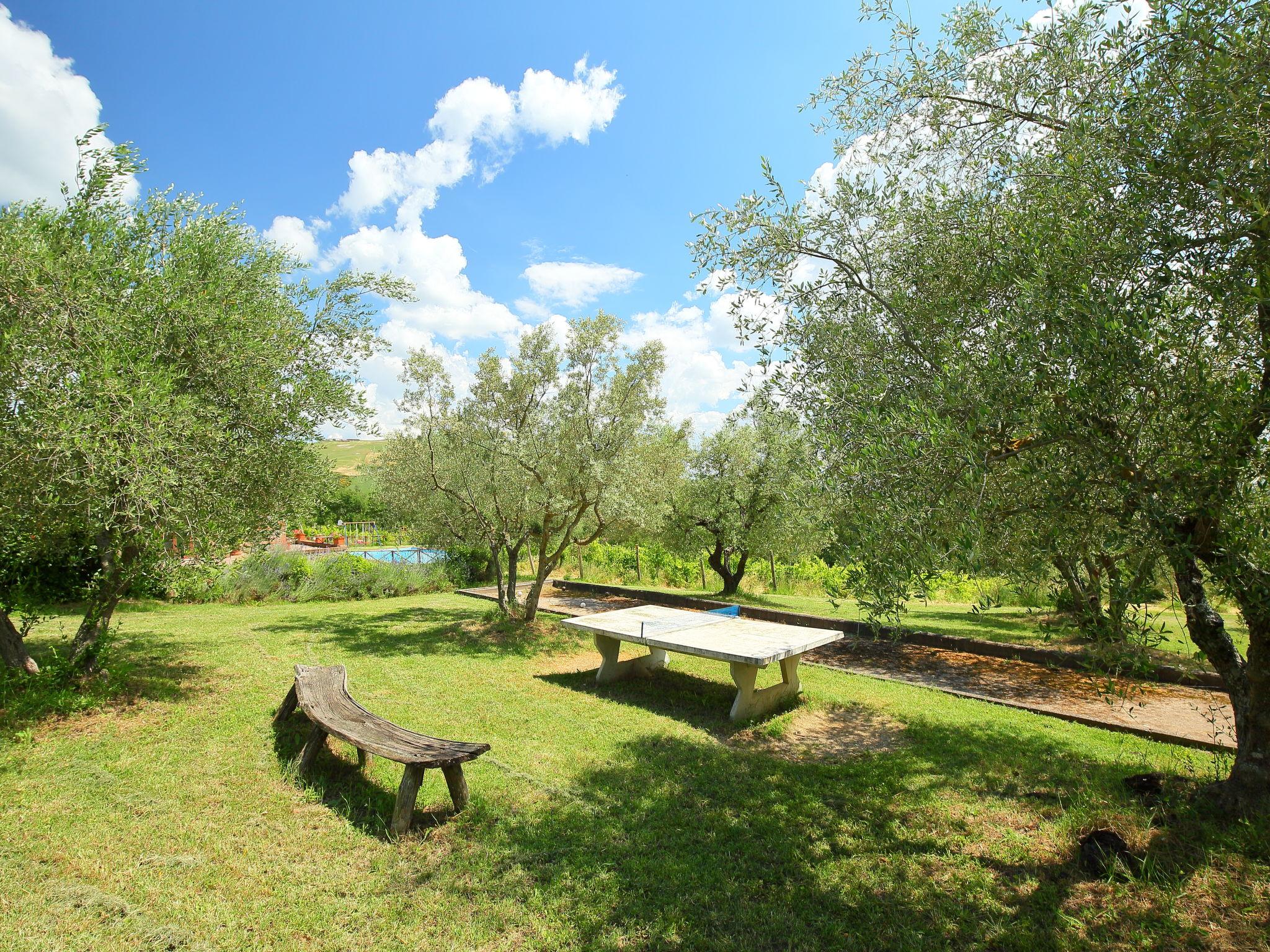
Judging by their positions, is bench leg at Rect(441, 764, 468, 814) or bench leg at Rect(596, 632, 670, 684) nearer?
bench leg at Rect(441, 764, 468, 814)

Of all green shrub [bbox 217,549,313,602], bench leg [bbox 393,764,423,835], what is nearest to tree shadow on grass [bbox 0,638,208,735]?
bench leg [bbox 393,764,423,835]

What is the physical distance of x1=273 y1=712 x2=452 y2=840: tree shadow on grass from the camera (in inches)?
177

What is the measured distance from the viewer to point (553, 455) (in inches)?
441

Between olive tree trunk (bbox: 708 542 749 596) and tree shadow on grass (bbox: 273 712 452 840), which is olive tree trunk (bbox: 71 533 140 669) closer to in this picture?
tree shadow on grass (bbox: 273 712 452 840)

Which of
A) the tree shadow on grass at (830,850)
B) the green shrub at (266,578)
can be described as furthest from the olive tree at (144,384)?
the green shrub at (266,578)

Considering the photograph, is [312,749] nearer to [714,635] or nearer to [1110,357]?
[714,635]

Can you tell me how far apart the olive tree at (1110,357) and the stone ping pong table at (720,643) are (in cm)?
351

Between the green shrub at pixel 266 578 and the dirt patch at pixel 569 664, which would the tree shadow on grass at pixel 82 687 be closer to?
the dirt patch at pixel 569 664

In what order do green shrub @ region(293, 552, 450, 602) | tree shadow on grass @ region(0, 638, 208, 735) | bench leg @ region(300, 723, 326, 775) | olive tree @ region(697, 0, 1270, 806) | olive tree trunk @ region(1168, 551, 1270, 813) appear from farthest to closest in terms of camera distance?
green shrub @ region(293, 552, 450, 602) < tree shadow on grass @ region(0, 638, 208, 735) < bench leg @ region(300, 723, 326, 775) < olive tree trunk @ region(1168, 551, 1270, 813) < olive tree @ region(697, 0, 1270, 806)

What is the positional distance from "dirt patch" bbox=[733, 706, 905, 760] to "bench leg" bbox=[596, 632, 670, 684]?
7.61 ft

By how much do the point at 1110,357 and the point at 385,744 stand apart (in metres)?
5.16

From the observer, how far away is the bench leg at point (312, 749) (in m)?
5.18

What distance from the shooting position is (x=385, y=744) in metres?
4.52

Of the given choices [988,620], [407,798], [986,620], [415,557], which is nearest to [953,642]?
[986,620]
